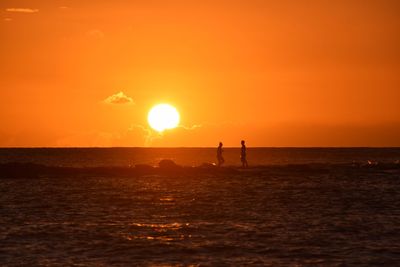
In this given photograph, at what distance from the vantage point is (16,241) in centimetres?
3139

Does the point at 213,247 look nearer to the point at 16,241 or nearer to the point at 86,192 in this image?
the point at 16,241

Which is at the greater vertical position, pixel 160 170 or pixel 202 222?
pixel 160 170

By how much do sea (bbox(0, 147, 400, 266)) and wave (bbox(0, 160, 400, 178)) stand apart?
1.69m

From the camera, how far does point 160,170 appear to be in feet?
245

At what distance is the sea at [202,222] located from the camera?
27.8 meters

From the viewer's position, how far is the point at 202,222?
38469mm

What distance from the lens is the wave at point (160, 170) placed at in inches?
2854

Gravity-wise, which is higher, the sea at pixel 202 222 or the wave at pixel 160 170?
the wave at pixel 160 170

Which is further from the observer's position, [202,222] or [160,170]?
[160,170]

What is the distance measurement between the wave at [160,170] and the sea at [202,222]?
1.69 meters

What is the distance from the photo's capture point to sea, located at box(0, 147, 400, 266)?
27812mm

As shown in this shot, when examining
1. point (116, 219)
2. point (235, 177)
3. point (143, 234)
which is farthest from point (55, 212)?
point (235, 177)

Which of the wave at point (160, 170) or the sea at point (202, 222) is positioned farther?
the wave at point (160, 170)

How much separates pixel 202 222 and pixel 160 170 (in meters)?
36.5
